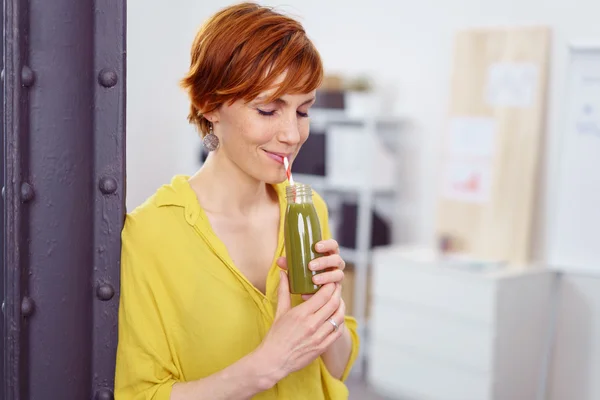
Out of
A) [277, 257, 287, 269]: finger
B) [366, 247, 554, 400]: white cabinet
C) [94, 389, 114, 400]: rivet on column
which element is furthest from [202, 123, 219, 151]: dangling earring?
[366, 247, 554, 400]: white cabinet

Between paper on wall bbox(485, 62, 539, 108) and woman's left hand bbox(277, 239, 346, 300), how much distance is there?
289 cm

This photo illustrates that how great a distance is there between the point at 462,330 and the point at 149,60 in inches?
122

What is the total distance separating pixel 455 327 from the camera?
3562 millimetres

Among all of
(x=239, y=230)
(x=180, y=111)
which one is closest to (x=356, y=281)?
(x=180, y=111)

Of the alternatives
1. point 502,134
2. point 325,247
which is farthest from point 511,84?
point 325,247

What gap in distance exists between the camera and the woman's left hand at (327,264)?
1049 mm

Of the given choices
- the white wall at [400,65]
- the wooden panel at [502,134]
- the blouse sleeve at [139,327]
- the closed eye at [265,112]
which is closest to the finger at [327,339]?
the blouse sleeve at [139,327]

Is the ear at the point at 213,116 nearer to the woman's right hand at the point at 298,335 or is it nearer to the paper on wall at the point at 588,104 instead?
the woman's right hand at the point at 298,335

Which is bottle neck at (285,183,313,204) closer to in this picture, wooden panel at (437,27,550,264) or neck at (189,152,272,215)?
neck at (189,152,272,215)

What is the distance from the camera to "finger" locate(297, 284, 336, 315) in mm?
1036

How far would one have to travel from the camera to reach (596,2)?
352 centimetres

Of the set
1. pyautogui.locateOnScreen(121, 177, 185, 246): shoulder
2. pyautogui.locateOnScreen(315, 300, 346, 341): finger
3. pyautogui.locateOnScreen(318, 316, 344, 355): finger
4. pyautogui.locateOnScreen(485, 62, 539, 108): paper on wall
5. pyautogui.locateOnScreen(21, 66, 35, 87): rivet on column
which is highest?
pyautogui.locateOnScreen(485, 62, 539, 108): paper on wall

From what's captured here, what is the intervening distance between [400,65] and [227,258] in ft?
11.1

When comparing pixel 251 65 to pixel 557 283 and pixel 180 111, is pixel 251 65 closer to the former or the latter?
pixel 557 283
